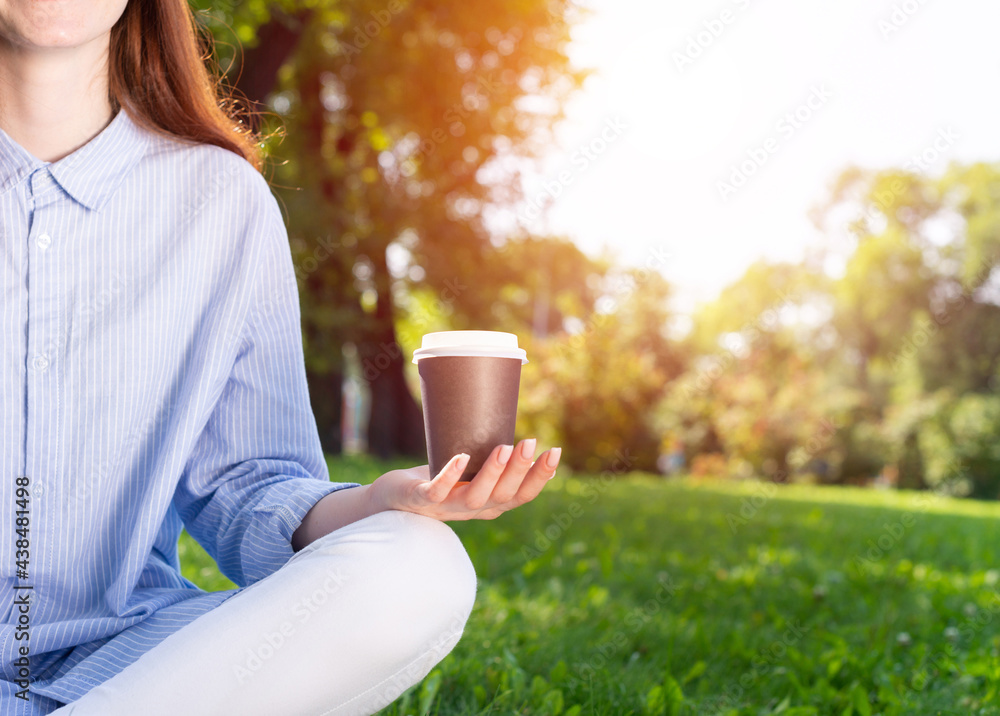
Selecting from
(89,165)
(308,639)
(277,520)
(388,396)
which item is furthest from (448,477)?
(388,396)

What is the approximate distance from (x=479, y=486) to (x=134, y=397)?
0.68 metres

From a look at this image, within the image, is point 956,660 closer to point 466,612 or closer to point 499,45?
point 466,612

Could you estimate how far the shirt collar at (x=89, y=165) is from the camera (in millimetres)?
1437

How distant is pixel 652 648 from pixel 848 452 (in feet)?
60.7

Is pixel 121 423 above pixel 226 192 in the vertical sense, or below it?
below

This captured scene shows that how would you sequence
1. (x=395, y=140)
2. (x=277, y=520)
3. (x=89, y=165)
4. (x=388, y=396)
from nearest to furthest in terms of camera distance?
(x=277, y=520) < (x=89, y=165) < (x=395, y=140) < (x=388, y=396)

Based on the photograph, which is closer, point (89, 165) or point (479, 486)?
point (479, 486)

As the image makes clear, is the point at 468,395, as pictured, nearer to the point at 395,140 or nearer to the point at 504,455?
the point at 504,455

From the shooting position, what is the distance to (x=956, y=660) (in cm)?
278

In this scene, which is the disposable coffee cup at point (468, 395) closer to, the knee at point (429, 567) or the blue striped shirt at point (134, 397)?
the knee at point (429, 567)

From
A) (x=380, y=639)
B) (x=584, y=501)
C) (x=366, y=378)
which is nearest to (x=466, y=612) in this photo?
(x=380, y=639)

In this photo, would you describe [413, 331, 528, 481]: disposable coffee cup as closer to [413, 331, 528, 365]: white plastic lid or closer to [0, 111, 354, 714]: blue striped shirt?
[413, 331, 528, 365]: white plastic lid

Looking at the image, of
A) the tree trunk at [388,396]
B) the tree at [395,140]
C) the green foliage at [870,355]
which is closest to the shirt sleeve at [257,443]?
the tree at [395,140]

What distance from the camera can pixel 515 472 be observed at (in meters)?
1.11
